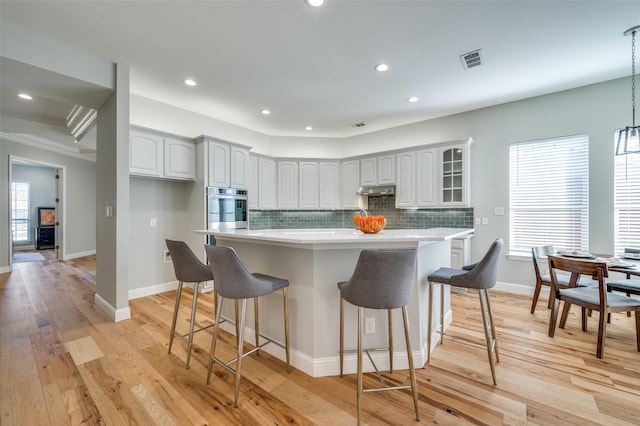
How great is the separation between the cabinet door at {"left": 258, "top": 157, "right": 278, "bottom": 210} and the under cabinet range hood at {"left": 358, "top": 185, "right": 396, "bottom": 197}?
5.85 feet

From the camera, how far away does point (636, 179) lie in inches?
130

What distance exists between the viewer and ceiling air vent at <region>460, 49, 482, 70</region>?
9.36 ft

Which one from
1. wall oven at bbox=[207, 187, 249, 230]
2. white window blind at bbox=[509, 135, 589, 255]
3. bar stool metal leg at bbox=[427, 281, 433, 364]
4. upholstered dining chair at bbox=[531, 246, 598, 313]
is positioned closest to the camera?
bar stool metal leg at bbox=[427, 281, 433, 364]

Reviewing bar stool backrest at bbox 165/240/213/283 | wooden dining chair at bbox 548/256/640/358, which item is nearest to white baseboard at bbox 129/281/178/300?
bar stool backrest at bbox 165/240/213/283

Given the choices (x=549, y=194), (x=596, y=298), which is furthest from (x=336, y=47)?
(x=549, y=194)

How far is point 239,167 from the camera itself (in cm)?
459

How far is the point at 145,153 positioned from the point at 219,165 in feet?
3.24

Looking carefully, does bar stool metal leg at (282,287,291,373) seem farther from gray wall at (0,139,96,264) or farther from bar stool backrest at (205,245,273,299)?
gray wall at (0,139,96,264)

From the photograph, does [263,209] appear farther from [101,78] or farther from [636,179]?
[636,179]

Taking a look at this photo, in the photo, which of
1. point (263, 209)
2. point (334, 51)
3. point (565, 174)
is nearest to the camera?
point (334, 51)

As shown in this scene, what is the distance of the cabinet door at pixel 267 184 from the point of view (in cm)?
534

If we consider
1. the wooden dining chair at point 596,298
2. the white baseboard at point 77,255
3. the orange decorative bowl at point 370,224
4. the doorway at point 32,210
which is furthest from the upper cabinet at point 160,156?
the doorway at point 32,210

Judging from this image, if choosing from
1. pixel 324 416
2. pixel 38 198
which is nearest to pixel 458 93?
pixel 324 416

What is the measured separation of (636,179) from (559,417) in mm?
3406
